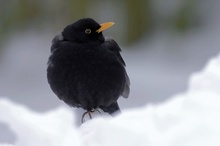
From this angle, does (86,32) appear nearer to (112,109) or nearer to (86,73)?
(86,73)

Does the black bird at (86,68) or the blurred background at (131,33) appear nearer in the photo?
the black bird at (86,68)

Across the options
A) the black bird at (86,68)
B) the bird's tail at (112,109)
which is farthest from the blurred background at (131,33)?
the black bird at (86,68)

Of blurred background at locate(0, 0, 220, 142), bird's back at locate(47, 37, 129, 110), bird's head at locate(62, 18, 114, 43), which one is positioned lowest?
bird's back at locate(47, 37, 129, 110)

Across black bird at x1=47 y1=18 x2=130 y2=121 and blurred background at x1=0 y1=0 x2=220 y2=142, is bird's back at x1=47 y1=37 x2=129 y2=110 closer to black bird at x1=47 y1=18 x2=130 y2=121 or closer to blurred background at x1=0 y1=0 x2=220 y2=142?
black bird at x1=47 y1=18 x2=130 y2=121

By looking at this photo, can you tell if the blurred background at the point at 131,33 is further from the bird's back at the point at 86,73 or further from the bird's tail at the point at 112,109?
the bird's back at the point at 86,73

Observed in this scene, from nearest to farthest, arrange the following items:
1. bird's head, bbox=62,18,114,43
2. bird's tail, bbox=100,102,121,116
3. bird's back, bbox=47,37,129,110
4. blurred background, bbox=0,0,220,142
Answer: bird's back, bbox=47,37,129,110, bird's head, bbox=62,18,114,43, bird's tail, bbox=100,102,121,116, blurred background, bbox=0,0,220,142

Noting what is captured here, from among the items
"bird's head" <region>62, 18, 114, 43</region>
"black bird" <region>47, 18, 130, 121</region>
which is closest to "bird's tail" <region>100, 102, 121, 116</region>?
"black bird" <region>47, 18, 130, 121</region>
